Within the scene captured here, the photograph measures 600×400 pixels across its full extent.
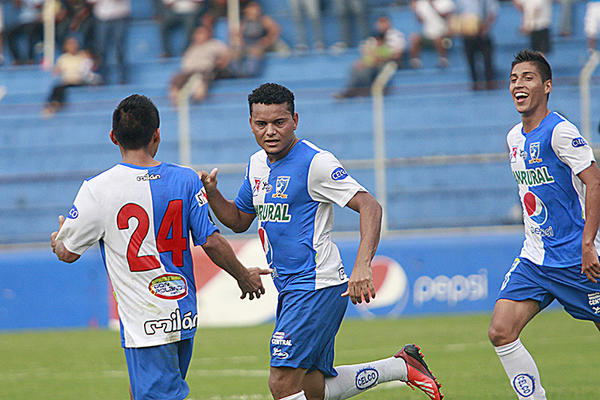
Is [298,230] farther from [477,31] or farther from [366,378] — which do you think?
[477,31]

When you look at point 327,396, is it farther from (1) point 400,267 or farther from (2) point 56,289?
(2) point 56,289

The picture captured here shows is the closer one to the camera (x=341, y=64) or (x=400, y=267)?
(x=400, y=267)

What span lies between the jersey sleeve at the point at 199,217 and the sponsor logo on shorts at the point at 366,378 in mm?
1666

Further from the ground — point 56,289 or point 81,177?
point 81,177

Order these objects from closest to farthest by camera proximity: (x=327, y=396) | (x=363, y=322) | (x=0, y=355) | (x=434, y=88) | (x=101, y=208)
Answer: (x=101, y=208)
(x=327, y=396)
(x=0, y=355)
(x=363, y=322)
(x=434, y=88)

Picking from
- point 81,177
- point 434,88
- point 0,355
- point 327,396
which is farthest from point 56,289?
point 327,396

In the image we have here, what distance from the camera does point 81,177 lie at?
14.3 metres

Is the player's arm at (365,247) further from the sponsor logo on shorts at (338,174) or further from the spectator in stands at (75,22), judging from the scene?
the spectator in stands at (75,22)

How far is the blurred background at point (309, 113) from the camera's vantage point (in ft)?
44.3

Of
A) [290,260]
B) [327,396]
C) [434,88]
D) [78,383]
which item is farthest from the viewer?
[434,88]

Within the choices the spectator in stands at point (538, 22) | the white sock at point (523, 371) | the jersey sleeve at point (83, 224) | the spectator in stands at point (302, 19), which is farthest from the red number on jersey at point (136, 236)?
the spectator in stands at point (302, 19)

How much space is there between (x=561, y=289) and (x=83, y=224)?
3.06 meters

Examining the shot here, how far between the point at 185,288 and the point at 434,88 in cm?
1102

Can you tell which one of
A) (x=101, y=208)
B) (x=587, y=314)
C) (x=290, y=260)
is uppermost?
(x=101, y=208)
